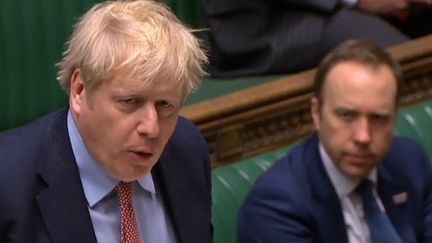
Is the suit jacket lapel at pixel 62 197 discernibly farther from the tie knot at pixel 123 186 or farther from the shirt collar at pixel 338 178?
the shirt collar at pixel 338 178

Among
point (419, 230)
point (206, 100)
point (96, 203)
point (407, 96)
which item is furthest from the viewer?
point (407, 96)

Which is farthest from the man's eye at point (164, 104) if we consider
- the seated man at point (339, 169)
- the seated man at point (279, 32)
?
the seated man at point (279, 32)

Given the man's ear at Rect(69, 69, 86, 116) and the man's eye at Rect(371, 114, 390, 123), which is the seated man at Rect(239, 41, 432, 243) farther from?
the man's ear at Rect(69, 69, 86, 116)

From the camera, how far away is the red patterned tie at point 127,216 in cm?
137

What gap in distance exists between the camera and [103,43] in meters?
1.27

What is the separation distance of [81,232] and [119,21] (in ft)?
0.78

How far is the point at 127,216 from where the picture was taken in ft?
4.51

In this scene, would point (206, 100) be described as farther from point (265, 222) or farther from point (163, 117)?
point (163, 117)

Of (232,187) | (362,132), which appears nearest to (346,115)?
(362,132)

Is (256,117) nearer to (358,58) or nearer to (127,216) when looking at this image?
(358,58)

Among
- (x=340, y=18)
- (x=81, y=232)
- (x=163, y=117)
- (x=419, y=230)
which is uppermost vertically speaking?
(x=163, y=117)

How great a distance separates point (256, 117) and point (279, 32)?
0.33 m

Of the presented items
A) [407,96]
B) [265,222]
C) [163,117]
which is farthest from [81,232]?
[407,96]

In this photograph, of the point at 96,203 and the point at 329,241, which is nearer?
the point at 96,203
